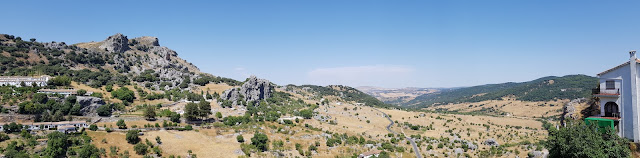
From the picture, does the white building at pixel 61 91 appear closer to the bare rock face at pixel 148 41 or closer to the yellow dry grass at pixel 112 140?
the yellow dry grass at pixel 112 140

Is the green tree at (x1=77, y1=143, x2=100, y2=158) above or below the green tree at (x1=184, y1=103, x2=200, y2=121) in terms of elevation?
below

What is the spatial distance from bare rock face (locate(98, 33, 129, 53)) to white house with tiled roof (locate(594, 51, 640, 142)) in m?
140

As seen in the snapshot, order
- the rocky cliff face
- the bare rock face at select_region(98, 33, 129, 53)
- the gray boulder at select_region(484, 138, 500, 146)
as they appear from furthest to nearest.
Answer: the bare rock face at select_region(98, 33, 129, 53) < the rocky cliff face < the gray boulder at select_region(484, 138, 500, 146)

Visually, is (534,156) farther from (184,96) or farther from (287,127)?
(184,96)

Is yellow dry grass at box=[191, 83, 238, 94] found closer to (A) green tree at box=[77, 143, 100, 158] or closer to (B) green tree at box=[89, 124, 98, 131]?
(B) green tree at box=[89, 124, 98, 131]

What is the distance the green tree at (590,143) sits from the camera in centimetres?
2112

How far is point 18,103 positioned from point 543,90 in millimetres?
203965

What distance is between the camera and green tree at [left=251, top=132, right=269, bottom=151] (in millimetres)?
54812

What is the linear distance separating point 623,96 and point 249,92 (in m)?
82.3

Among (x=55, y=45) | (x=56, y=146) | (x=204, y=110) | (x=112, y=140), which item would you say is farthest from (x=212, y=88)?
(x=56, y=146)

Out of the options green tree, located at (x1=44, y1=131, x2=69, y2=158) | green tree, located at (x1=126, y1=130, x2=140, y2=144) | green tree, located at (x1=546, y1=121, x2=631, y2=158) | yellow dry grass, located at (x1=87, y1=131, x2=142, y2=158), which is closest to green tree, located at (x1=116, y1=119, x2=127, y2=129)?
yellow dry grass, located at (x1=87, y1=131, x2=142, y2=158)

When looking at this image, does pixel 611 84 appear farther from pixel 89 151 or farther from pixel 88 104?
pixel 88 104

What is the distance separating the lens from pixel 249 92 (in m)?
94.3

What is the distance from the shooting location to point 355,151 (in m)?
57.7
